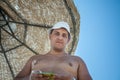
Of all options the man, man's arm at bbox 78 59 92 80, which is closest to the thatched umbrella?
the man

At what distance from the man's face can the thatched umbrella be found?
86 cm

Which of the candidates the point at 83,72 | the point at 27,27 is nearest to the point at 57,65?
the point at 83,72

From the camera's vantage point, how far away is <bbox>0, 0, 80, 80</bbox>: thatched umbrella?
2.95 meters

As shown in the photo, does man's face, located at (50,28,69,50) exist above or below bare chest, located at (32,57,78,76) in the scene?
above

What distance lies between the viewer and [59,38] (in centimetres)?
206

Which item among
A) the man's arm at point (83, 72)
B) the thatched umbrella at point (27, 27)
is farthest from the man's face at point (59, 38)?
the thatched umbrella at point (27, 27)

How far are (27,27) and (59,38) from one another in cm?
105

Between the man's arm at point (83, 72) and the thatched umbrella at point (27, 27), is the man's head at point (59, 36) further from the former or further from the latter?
the thatched umbrella at point (27, 27)

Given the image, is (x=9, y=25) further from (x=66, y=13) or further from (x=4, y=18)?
(x=66, y=13)

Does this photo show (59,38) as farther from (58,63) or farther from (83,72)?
(83,72)

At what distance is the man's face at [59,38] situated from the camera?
2.06 metres

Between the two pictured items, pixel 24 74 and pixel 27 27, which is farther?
pixel 27 27

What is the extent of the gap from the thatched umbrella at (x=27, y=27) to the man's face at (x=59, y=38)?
2.81 feet

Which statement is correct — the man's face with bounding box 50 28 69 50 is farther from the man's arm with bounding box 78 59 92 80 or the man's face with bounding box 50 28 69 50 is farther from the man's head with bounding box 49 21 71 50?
the man's arm with bounding box 78 59 92 80
